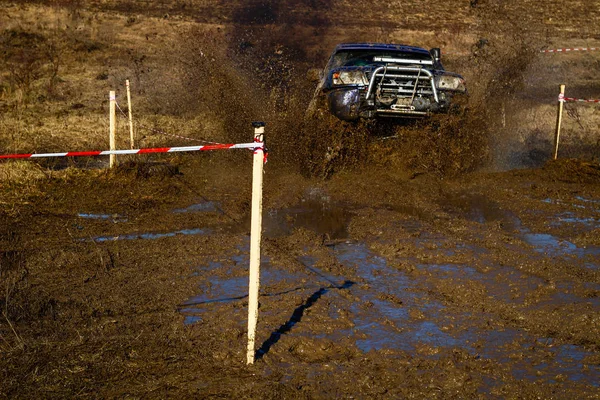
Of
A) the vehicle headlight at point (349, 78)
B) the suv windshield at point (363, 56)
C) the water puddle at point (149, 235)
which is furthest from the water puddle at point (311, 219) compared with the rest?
the suv windshield at point (363, 56)

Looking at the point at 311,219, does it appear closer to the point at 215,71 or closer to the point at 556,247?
the point at 556,247

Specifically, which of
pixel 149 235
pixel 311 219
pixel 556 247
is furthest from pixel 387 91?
pixel 149 235

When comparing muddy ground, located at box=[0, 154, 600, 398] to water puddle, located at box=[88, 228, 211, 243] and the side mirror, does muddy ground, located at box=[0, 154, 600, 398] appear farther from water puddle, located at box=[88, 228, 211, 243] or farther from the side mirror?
the side mirror

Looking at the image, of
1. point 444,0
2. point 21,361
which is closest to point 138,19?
point 444,0

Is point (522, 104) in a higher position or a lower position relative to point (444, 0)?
lower

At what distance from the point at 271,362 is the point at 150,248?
10.4 ft

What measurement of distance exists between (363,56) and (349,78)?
1.33 m

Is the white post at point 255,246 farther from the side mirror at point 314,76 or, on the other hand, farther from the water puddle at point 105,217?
the side mirror at point 314,76

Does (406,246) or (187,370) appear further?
(406,246)

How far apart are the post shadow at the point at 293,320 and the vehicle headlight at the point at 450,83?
5.29 meters

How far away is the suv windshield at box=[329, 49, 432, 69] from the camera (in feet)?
41.8

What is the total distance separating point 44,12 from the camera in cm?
2716

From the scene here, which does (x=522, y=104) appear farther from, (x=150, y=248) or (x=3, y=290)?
(x=3, y=290)

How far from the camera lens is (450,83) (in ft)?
38.7
